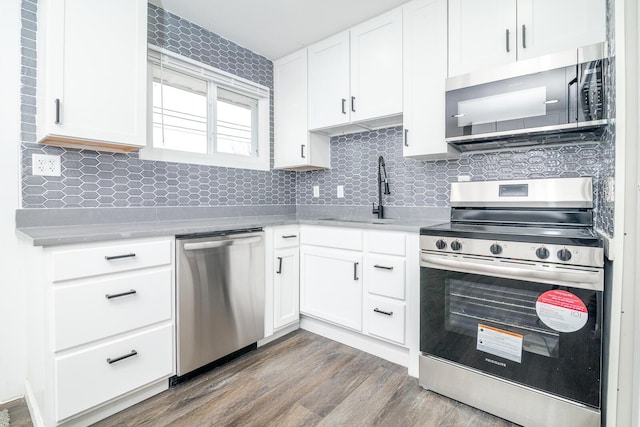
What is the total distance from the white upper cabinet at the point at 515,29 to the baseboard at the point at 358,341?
1.83m

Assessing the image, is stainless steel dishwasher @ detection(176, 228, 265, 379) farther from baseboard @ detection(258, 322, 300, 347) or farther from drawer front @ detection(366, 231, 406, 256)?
drawer front @ detection(366, 231, 406, 256)

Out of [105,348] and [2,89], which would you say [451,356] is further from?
[2,89]

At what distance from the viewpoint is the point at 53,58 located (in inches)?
61.6

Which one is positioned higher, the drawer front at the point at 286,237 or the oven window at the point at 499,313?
the drawer front at the point at 286,237

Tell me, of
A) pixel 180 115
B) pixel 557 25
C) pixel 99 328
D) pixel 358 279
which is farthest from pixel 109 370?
pixel 557 25

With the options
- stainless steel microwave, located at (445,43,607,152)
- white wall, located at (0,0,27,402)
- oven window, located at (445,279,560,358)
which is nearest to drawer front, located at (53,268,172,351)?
white wall, located at (0,0,27,402)

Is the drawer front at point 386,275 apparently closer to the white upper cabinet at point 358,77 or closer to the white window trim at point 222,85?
the white upper cabinet at point 358,77

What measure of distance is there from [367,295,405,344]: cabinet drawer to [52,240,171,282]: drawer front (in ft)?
4.27

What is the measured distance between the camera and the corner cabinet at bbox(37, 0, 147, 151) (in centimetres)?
158

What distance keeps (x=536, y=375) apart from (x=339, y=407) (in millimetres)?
953

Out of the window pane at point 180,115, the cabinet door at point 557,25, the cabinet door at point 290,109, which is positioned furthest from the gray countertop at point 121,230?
the cabinet door at point 557,25

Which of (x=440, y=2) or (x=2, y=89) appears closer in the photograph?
(x=2, y=89)

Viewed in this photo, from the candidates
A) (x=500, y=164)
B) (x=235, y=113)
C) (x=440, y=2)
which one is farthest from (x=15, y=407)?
(x=440, y=2)

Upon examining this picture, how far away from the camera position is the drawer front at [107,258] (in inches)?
54.5
